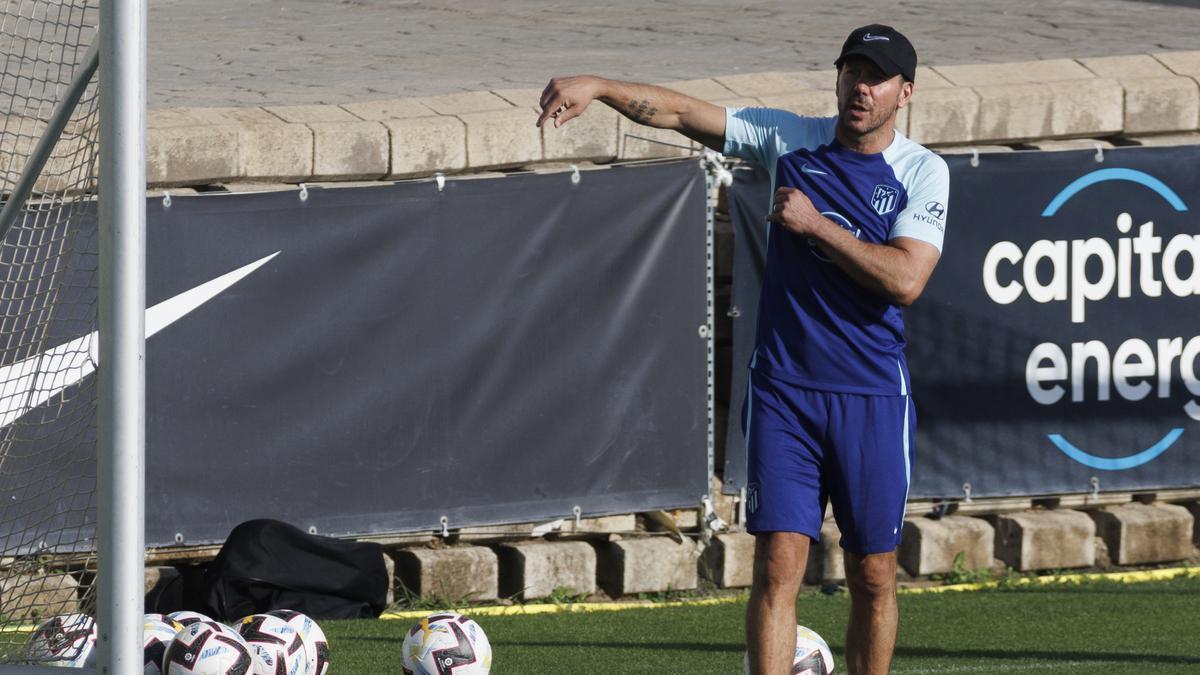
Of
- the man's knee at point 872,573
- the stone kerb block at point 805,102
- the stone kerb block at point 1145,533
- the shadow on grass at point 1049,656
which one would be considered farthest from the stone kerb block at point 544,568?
the man's knee at point 872,573

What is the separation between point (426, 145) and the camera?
865 centimetres

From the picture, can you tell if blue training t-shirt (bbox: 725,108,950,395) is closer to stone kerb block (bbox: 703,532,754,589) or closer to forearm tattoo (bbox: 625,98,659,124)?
forearm tattoo (bbox: 625,98,659,124)

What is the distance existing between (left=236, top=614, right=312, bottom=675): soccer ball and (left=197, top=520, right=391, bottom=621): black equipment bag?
1593mm

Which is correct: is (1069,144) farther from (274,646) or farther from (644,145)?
(274,646)

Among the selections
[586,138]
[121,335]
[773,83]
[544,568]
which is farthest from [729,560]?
[121,335]

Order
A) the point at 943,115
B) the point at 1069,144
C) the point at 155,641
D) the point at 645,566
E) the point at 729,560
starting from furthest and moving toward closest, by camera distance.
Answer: the point at 1069,144
the point at 943,115
the point at 729,560
the point at 645,566
the point at 155,641

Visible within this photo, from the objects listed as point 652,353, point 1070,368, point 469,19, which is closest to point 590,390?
point 652,353

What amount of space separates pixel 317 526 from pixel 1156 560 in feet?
14.3

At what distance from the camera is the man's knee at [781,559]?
5512mm

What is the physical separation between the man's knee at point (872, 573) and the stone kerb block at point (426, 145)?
11.7 feet

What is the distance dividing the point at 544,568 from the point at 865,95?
12.9 ft

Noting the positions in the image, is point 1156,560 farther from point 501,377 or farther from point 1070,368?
point 501,377

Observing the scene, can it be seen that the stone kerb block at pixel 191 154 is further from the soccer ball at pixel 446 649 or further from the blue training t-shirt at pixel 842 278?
the blue training t-shirt at pixel 842 278

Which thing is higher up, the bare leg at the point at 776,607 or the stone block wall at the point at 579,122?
the stone block wall at the point at 579,122
